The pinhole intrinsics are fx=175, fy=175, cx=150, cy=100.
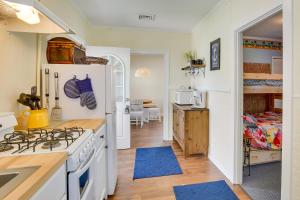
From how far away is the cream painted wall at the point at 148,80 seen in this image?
7199mm

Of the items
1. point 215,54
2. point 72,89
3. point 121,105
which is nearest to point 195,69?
A: point 215,54

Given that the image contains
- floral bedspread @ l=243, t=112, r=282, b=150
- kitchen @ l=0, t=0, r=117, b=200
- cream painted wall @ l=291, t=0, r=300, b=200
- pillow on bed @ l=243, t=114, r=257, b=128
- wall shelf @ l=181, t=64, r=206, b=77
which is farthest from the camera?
wall shelf @ l=181, t=64, r=206, b=77

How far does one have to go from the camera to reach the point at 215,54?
108 inches

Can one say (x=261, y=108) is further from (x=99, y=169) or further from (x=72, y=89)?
(x=72, y=89)

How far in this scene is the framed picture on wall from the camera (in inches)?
104

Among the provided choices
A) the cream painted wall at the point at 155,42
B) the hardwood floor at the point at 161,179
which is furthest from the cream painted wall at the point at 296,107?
the cream painted wall at the point at 155,42

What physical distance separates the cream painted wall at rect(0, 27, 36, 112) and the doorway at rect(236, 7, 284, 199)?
7.78 ft

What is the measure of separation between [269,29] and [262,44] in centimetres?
62

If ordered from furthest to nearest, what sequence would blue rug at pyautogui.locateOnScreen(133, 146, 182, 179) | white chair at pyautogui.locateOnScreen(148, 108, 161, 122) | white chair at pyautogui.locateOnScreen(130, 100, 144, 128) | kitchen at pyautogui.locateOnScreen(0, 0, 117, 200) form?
white chair at pyautogui.locateOnScreen(148, 108, 161, 122) → white chair at pyautogui.locateOnScreen(130, 100, 144, 128) → blue rug at pyautogui.locateOnScreen(133, 146, 182, 179) → kitchen at pyautogui.locateOnScreen(0, 0, 117, 200)

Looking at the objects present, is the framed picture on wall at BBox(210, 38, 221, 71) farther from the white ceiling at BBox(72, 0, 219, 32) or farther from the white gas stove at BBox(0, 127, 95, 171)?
the white gas stove at BBox(0, 127, 95, 171)

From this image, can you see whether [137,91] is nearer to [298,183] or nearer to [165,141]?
[165,141]

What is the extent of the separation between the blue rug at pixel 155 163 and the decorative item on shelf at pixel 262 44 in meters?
2.90

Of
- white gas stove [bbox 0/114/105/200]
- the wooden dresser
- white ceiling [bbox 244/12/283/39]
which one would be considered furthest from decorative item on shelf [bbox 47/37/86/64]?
white ceiling [bbox 244/12/283/39]

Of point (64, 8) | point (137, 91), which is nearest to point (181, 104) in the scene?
point (64, 8)
